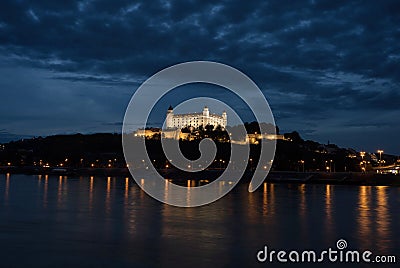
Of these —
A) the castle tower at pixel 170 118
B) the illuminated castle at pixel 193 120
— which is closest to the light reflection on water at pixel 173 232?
the illuminated castle at pixel 193 120

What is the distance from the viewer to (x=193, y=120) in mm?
88250

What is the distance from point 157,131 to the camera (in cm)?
8506

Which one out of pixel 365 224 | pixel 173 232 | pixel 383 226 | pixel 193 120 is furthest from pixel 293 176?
pixel 193 120

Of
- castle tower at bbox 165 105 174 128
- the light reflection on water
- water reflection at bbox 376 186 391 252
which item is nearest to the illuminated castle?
castle tower at bbox 165 105 174 128

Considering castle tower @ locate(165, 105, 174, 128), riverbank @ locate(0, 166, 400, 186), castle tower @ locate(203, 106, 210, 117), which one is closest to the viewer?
riverbank @ locate(0, 166, 400, 186)

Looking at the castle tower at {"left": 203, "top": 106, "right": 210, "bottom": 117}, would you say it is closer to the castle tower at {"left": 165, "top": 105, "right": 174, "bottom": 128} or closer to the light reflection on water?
the castle tower at {"left": 165, "top": 105, "right": 174, "bottom": 128}

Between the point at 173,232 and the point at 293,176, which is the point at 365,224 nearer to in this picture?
the point at 173,232

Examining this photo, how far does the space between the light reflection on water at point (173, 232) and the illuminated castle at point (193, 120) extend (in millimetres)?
71502

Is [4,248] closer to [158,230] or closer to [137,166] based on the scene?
[158,230]

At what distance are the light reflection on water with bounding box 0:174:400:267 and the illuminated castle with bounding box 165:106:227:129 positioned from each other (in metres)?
71.5

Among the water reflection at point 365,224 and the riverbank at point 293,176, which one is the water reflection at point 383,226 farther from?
the riverbank at point 293,176

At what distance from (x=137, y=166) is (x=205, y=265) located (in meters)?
51.9

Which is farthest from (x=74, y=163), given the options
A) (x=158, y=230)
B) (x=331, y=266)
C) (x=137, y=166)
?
(x=331, y=266)

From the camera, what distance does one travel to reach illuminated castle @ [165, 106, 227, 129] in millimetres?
87625
